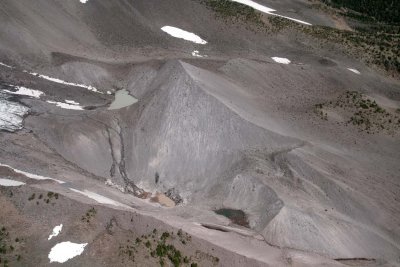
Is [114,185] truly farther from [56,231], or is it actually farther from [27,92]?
[27,92]

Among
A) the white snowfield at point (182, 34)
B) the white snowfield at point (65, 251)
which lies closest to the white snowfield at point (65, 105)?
the white snowfield at point (182, 34)

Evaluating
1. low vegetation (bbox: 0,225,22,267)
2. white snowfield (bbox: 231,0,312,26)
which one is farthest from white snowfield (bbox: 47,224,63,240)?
white snowfield (bbox: 231,0,312,26)

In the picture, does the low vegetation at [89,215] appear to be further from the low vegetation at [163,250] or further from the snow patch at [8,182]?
the snow patch at [8,182]

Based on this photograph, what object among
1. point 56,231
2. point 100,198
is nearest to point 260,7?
point 100,198

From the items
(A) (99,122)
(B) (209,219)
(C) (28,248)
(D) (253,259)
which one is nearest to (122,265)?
(C) (28,248)

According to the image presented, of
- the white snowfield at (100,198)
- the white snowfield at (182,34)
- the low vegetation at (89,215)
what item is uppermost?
the white snowfield at (182,34)
